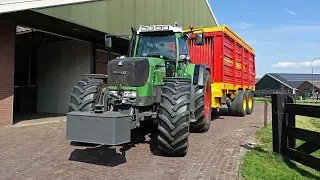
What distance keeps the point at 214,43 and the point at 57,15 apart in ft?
18.1

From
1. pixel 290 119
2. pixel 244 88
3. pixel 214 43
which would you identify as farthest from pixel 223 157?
pixel 244 88

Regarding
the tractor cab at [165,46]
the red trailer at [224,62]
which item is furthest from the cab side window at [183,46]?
the red trailer at [224,62]

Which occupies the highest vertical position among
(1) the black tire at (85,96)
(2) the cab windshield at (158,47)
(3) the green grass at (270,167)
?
(2) the cab windshield at (158,47)

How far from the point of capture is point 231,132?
884 centimetres

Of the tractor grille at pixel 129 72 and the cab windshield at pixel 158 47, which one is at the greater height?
the cab windshield at pixel 158 47

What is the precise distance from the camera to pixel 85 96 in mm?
5969

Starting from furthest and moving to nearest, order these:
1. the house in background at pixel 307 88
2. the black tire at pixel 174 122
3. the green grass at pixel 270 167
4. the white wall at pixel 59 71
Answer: the house in background at pixel 307 88, the white wall at pixel 59 71, the black tire at pixel 174 122, the green grass at pixel 270 167

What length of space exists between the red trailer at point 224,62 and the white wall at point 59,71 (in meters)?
6.83

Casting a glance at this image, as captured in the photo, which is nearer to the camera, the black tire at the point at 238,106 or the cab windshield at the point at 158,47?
the cab windshield at the point at 158,47

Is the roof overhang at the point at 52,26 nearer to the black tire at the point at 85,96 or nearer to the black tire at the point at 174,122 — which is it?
the black tire at the point at 85,96

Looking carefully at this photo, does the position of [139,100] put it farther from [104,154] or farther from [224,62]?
[224,62]

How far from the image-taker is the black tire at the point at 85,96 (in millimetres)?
5883

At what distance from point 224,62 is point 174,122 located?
227 inches

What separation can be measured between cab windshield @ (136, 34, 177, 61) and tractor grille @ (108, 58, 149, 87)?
1232 mm
